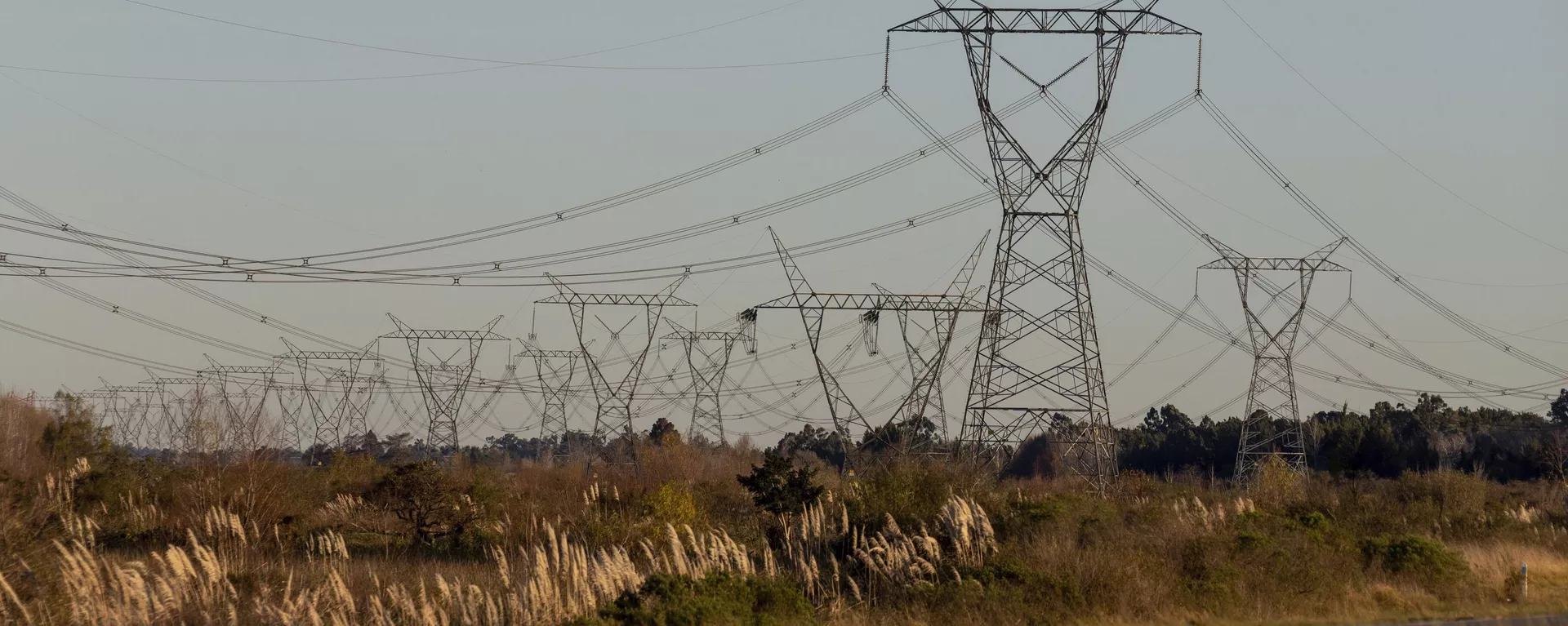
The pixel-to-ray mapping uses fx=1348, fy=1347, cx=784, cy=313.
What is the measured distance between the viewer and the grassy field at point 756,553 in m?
17.9

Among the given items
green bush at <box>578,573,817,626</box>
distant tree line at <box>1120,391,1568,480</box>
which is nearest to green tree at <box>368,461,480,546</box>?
green bush at <box>578,573,817,626</box>

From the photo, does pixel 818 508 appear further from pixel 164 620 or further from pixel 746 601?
pixel 164 620

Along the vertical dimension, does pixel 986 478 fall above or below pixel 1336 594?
above

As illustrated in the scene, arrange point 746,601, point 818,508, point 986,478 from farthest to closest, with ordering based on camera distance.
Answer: point 986,478 → point 818,508 → point 746,601

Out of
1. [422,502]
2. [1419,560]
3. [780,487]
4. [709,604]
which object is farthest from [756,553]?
[422,502]

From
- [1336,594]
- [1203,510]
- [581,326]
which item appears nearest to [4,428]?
[581,326]

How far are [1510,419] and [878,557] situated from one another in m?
98.9

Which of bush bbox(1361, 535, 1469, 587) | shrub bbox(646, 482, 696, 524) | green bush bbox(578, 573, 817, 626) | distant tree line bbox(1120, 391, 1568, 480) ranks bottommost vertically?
green bush bbox(578, 573, 817, 626)

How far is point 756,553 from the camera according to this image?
2717cm

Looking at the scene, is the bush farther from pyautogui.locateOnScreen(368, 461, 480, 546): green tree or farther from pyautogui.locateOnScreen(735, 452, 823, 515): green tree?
pyautogui.locateOnScreen(368, 461, 480, 546): green tree

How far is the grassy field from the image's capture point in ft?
58.9

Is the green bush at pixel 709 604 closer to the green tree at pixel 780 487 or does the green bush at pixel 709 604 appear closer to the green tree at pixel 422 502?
the green tree at pixel 780 487

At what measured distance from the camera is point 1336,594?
24594mm

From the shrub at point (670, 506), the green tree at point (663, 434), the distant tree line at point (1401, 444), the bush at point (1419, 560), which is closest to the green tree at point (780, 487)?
the shrub at point (670, 506)
